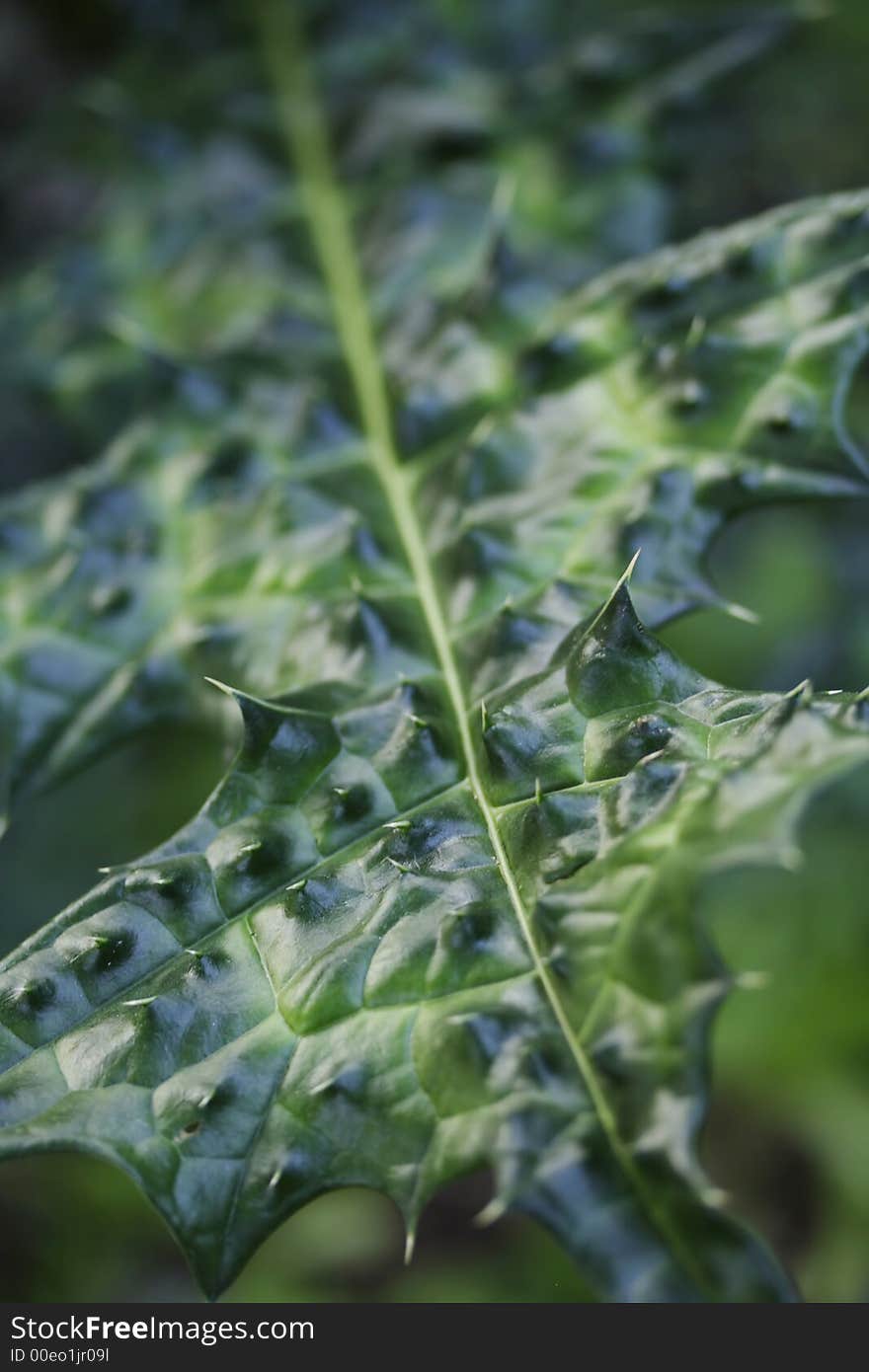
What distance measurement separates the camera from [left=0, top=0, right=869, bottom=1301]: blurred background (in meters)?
1.48

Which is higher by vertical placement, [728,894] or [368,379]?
[368,379]

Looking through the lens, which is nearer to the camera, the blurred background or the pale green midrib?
the pale green midrib

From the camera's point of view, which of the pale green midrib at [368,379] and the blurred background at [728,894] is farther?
the blurred background at [728,894]

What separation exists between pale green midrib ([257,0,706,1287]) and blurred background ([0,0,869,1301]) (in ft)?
0.72

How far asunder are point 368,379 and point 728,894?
2.51 ft

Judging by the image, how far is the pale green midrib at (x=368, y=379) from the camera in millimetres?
645

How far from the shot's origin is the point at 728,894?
1.59 m

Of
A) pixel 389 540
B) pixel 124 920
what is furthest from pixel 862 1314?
pixel 389 540

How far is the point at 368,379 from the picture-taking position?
4.20ft

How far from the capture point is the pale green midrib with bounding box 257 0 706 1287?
2.12 feet

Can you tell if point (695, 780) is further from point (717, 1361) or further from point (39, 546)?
point (39, 546)

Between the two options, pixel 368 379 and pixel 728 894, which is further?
pixel 728 894

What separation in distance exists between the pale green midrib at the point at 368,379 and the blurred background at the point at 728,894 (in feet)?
0.72

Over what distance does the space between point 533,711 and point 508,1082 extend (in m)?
0.26
